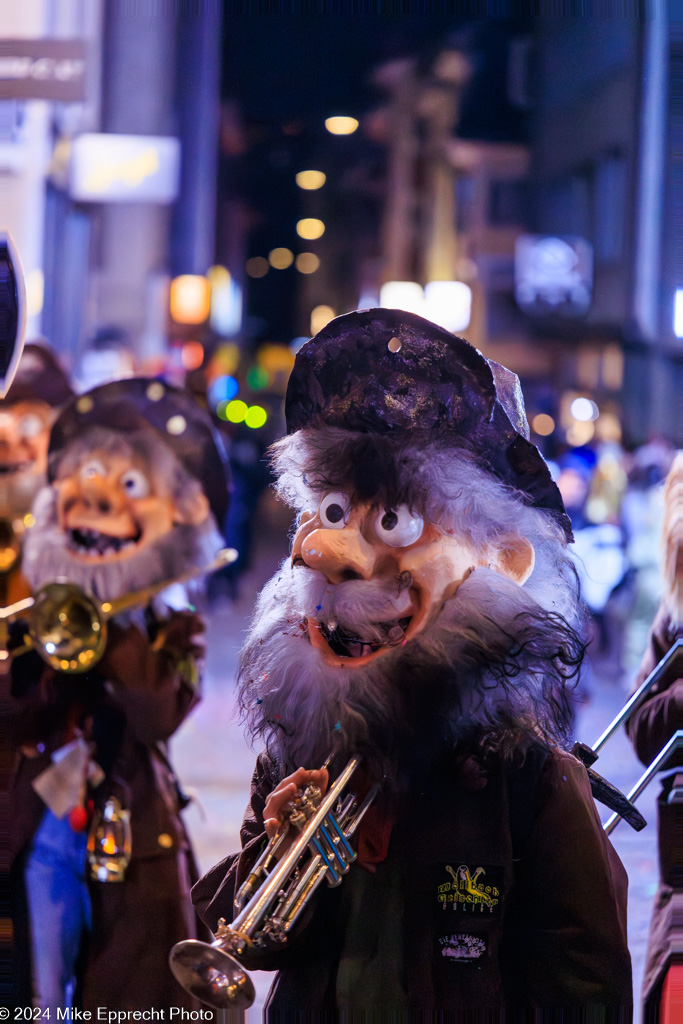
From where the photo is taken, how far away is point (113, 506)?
259 centimetres

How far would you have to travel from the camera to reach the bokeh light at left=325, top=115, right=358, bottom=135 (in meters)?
2.93

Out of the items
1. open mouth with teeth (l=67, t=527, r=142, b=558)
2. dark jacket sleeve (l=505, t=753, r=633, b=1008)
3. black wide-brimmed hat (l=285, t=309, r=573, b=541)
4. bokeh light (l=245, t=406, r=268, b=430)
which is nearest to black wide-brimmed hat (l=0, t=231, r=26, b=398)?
open mouth with teeth (l=67, t=527, r=142, b=558)

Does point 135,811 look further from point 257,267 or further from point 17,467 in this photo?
point 257,267

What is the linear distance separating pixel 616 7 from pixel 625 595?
4059 mm

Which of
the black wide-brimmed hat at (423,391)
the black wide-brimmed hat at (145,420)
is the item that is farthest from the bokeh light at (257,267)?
the black wide-brimmed hat at (423,391)

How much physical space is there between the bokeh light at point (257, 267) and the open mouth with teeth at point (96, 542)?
9589 millimetres

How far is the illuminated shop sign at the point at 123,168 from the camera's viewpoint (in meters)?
5.96

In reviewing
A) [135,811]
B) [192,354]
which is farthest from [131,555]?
[192,354]

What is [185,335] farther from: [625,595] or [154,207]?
[625,595]

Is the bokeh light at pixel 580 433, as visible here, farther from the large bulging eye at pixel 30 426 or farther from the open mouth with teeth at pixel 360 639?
the open mouth with teeth at pixel 360 639

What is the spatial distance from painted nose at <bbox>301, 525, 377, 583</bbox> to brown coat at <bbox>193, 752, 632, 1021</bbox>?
1.10 feet

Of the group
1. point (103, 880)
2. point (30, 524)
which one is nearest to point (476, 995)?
point (103, 880)

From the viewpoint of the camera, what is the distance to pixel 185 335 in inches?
555

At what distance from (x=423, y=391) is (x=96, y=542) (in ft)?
4.22
